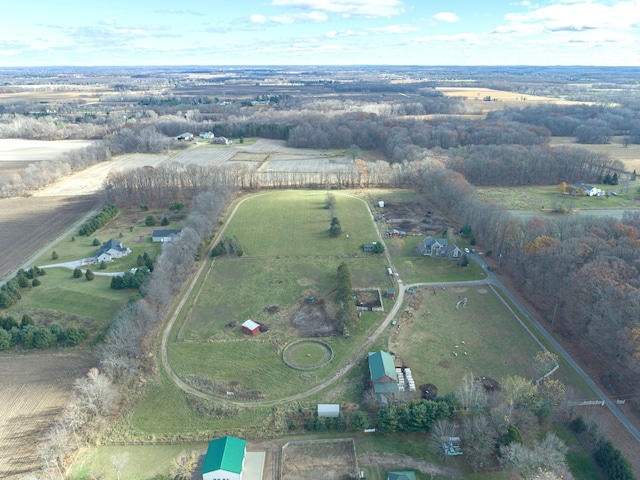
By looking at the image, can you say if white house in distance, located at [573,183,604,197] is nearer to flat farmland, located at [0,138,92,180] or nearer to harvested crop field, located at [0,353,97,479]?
harvested crop field, located at [0,353,97,479]

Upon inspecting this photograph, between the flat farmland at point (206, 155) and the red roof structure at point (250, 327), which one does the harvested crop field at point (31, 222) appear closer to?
the flat farmland at point (206, 155)

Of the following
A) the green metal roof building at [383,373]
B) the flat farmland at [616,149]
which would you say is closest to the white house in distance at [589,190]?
the flat farmland at [616,149]

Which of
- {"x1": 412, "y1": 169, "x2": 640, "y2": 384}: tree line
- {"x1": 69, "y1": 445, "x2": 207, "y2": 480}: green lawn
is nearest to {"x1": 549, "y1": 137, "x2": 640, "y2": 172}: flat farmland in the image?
{"x1": 412, "y1": 169, "x2": 640, "y2": 384}: tree line

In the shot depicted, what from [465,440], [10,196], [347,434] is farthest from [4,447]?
[10,196]

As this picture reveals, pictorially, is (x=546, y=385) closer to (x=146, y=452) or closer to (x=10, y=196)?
(x=146, y=452)

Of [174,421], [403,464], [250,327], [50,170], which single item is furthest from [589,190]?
[50,170]
